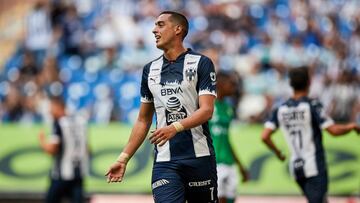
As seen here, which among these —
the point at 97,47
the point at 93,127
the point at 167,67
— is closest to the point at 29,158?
the point at 93,127

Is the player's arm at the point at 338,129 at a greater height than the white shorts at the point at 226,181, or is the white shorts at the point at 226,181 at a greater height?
the player's arm at the point at 338,129

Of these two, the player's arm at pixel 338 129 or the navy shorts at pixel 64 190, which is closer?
the player's arm at pixel 338 129

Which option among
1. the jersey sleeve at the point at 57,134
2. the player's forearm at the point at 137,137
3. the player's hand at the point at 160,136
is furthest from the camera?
the jersey sleeve at the point at 57,134

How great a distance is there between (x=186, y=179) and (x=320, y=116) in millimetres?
2504

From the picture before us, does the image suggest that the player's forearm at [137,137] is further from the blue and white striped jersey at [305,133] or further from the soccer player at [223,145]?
the soccer player at [223,145]

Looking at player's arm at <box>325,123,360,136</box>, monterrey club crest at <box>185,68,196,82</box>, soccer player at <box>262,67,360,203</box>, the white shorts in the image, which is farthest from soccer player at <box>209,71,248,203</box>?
monterrey club crest at <box>185,68,196,82</box>

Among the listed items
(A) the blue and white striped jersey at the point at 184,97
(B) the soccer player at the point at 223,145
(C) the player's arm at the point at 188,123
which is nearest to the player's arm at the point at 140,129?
(A) the blue and white striped jersey at the point at 184,97

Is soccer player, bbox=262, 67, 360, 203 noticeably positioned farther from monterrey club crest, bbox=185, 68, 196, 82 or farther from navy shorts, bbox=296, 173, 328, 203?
monterrey club crest, bbox=185, 68, 196, 82

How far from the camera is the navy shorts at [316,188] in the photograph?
30.6 ft

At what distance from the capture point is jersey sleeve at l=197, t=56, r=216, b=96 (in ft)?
24.3

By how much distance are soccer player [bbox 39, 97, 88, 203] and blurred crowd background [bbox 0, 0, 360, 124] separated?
534cm

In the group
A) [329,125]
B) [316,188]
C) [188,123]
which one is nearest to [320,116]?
[329,125]

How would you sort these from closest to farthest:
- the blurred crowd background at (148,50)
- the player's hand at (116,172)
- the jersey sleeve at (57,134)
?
the player's hand at (116,172)
the jersey sleeve at (57,134)
the blurred crowd background at (148,50)

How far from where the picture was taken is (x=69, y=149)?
41.0ft
